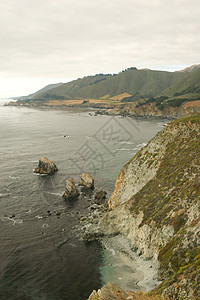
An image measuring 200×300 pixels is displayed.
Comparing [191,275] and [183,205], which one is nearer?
[191,275]

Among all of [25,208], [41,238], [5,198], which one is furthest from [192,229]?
[5,198]

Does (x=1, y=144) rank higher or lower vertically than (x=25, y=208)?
higher

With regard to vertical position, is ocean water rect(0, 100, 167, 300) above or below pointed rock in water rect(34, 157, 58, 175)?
below

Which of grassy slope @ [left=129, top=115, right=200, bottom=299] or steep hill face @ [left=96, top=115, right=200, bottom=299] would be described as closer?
grassy slope @ [left=129, top=115, right=200, bottom=299]

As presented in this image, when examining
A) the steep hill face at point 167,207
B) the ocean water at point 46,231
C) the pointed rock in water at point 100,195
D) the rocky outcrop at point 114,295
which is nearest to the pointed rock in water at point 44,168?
the ocean water at point 46,231

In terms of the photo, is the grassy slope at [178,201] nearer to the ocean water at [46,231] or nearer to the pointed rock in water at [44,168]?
the ocean water at [46,231]

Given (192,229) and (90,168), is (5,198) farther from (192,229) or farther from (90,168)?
(192,229)

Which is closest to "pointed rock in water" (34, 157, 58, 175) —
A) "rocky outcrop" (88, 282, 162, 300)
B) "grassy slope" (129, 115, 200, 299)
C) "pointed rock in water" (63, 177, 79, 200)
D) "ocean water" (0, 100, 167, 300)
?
"ocean water" (0, 100, 167, 300)

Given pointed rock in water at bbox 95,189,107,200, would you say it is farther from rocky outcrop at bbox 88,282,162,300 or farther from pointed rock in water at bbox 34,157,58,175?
rocky outcrop at bbox 88,282,162,300

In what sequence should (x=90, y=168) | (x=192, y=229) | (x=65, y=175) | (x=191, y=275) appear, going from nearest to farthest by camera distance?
(x=191, y=275) < (x=192, y=229) < (x=65, y=175) < (x=90, y=168)
